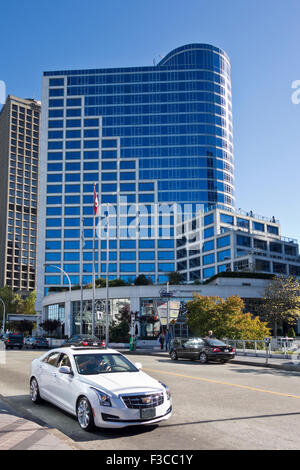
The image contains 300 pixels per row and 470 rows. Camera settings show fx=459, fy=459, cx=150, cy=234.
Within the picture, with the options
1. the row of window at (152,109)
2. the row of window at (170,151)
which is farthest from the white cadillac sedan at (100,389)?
the row of window at (152,109)

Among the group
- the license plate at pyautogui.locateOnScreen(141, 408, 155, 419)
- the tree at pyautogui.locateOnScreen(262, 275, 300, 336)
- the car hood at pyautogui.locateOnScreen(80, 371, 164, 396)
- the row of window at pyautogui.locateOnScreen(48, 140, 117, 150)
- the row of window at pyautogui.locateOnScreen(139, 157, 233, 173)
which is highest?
the row of window at pyautogui.locateOnScreen(48, 140, 117, 150)

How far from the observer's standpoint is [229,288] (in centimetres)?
5475

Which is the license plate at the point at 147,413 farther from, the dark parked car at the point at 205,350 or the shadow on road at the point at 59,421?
the dark parked car at the point at 205,350

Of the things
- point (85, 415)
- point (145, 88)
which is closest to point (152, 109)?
point (145, 88)

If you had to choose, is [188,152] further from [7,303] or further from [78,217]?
[7,303]

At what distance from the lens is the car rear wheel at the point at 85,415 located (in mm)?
8297

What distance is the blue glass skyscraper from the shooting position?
108m

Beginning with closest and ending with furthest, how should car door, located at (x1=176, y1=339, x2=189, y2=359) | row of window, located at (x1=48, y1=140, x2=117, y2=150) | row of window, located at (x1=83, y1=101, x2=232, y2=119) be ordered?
car door, located at (x1=176, y1=339, x2=189, y2=359) < row of window, located at (x1=48, y1=140, x2=117, y2=150) < row of window, located at (x1=83, y1=101, x2=232, y2=119)

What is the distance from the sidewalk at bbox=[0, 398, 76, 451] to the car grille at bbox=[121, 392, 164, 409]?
1210 mm

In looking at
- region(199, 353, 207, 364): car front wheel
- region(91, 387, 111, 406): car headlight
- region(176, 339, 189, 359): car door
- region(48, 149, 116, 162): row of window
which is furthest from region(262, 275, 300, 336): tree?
region(48, 149, 116, 162): row of window

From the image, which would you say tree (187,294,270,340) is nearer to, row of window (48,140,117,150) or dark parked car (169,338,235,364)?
dark parked car (169,338,235,364)

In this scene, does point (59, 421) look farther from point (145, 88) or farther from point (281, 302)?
point (145, 88)

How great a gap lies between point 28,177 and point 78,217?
227 feet

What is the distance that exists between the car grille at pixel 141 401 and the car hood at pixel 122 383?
112 mm
